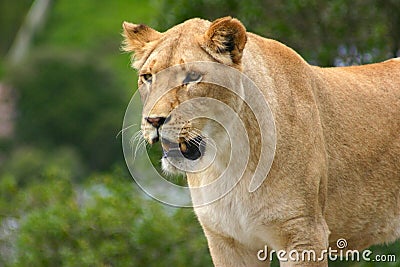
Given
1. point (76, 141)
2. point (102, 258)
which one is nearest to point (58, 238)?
point (102, 258)

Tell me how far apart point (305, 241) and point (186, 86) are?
3.26ft

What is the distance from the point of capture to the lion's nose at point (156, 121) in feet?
18.2

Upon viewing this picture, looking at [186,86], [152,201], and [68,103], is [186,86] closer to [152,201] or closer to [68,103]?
[152,201]

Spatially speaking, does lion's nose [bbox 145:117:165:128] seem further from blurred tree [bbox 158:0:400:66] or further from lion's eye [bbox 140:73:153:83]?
blurred tree [bbox 158:0:400:66]

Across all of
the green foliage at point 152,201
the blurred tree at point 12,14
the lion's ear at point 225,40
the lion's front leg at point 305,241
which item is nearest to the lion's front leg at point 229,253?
the lion's front leg at point 305,241

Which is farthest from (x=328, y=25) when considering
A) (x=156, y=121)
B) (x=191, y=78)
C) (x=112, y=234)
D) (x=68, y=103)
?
(x=68, y=103)

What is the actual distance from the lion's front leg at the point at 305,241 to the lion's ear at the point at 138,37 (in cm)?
110

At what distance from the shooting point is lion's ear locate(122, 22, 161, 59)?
19.7 ft

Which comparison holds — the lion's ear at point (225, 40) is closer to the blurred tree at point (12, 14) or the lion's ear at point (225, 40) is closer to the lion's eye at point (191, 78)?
the lion's eye at point (191, 78)

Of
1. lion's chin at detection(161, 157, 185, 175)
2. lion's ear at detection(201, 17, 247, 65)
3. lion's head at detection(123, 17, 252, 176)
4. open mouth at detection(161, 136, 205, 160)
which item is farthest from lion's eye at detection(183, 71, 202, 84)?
lion's chin at detection(161, 157, 185, 175)

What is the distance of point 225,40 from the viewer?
5.66 meters

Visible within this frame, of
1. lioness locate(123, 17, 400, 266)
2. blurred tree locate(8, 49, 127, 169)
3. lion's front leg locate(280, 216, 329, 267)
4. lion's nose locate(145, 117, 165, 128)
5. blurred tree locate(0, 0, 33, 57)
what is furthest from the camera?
blurred tree locate(0, 0, 33, 57)

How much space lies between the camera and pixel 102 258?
9.84m

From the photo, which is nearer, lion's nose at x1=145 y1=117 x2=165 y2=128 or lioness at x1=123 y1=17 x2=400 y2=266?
lion's nose at x1=145 y1=117 x2=165 y2=128
